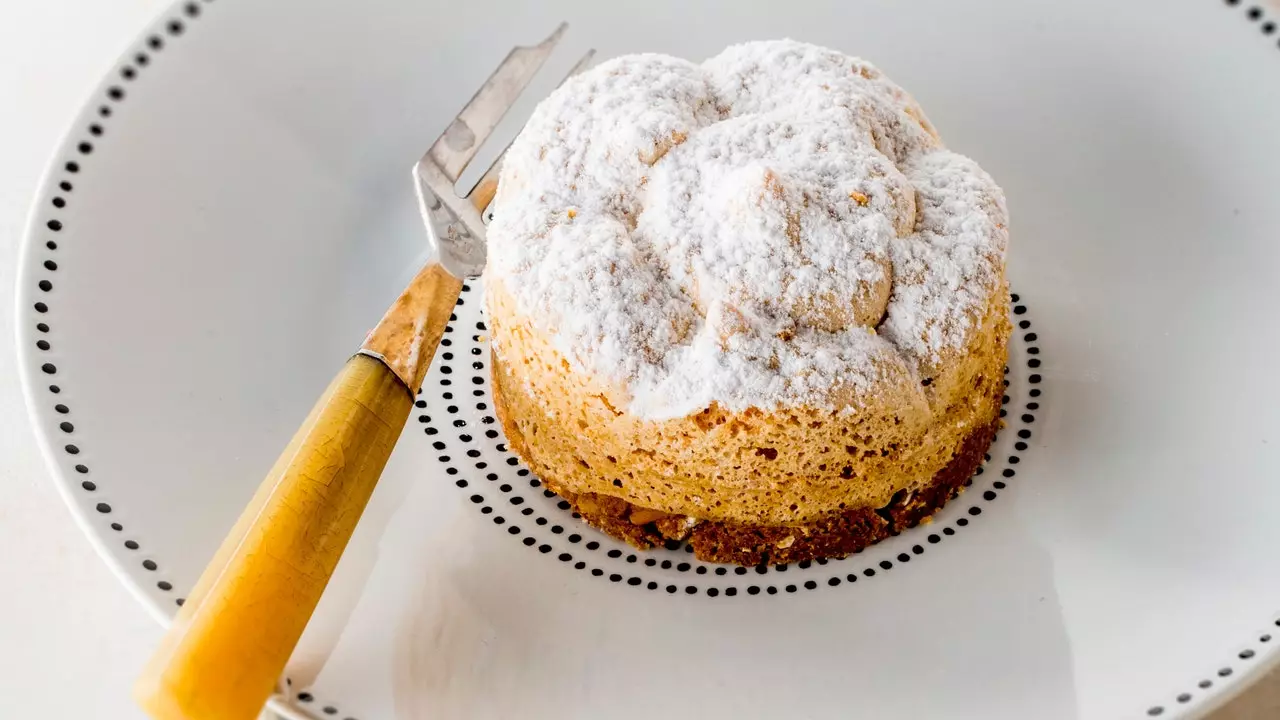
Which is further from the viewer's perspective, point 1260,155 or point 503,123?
point 503,123

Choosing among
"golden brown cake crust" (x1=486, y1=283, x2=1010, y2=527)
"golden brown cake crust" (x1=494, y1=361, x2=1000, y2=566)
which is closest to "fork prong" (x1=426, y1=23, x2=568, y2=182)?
"golden brown cake crust" (x1=486, y1=283, x2=1010, y2=527)

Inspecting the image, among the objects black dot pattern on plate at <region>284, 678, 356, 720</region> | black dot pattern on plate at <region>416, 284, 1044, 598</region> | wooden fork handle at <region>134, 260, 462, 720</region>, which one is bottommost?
black dot pattern on plate at <region>284, 678, 356, 720</region>

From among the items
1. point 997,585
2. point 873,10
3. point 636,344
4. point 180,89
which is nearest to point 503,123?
point 180,89

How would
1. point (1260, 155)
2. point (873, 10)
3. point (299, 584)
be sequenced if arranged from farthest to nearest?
point (873, 10) → point (1260, 155) → point (299, 584)

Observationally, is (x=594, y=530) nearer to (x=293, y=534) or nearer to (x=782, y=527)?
(x=782, y=527)

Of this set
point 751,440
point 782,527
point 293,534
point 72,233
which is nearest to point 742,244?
point 751,440

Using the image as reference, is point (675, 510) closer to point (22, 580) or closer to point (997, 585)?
point (997, 585)

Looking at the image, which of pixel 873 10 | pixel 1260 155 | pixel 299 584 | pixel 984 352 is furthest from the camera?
pixel 873 10

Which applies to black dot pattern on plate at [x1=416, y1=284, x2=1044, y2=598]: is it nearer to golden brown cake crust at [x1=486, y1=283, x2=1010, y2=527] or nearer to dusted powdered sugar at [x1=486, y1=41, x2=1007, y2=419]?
golden brown cake crust at [x1=486, y1=283, x2=1010, y2=527]
